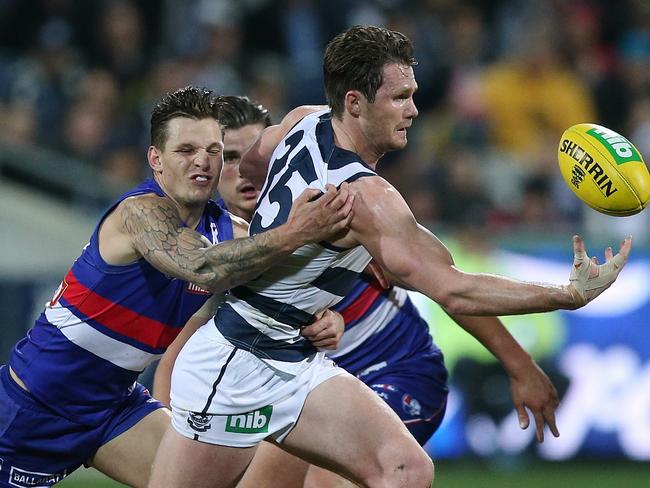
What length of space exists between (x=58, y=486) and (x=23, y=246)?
2.75 metres

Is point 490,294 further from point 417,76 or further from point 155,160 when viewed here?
point 417,76

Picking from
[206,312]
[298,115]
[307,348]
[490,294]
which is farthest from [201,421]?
[298,115]

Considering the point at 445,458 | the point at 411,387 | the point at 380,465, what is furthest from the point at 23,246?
the point at 380,465

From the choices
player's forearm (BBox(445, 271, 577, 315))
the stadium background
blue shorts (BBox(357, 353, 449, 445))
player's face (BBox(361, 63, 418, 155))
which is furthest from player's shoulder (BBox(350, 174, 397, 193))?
the stadium background

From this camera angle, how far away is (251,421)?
18.2 feet

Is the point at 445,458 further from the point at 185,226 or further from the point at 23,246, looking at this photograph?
the point at 185,226

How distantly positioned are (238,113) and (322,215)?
6.45 ft

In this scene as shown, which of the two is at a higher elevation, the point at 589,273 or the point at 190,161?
the point at 190,161

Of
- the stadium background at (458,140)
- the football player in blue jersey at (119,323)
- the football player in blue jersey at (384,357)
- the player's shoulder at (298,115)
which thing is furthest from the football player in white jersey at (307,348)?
the stadium background at (458,140)

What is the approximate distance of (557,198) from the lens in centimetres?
1206

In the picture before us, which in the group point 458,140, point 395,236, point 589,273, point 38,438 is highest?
point 395,236

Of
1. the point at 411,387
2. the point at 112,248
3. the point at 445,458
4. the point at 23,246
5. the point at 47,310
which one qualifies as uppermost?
the point at 112,248

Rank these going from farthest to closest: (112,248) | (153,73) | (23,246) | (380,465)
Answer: (153,73)
(23,246)
(112,248)
(380,465)

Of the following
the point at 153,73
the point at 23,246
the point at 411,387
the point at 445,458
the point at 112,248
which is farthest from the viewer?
the point at 153,73
